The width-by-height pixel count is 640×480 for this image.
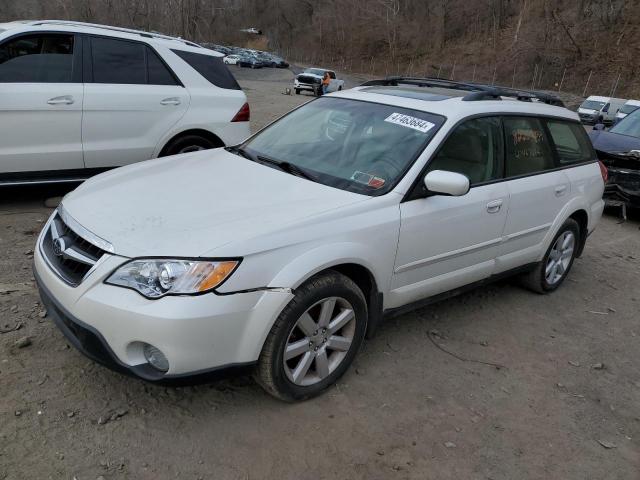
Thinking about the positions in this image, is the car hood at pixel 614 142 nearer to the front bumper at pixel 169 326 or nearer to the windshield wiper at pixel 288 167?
the windshield wiper at pixel 288 167


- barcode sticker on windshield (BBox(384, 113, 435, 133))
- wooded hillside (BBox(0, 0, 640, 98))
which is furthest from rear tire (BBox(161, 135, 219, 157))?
wooded hillside (BBox(0, 0, 640, 98))

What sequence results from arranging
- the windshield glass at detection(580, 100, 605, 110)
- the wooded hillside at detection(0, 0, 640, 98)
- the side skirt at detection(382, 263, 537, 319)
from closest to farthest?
the side skirt at detection(382, 263, 537, 319) → the windshield glass at detection(580, 100, 605, 110) → the wooded hillside at detection(0, 0, 640, 98)

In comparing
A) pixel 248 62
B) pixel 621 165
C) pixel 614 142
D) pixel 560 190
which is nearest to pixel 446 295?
pixel 560 190

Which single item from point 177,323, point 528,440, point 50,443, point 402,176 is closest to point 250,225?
point 177,323

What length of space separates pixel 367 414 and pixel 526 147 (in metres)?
2.48

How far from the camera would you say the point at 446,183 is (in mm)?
3264

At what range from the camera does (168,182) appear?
135 inches

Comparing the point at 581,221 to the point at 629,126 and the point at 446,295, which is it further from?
the point at 629,126

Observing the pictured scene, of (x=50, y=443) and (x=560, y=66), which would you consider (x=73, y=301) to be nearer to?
(x=50, y=443)

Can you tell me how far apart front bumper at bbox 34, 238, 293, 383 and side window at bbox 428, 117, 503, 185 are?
1553 mm

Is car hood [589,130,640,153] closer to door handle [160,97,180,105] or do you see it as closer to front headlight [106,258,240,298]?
door handle [160,97,180,105]

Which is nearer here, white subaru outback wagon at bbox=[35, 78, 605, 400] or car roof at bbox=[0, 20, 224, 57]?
white subaru outback wagon at bbox=[35, 78, 605, 400]

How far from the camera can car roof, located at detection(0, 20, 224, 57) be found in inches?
207

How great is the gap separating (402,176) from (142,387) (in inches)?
75.3
